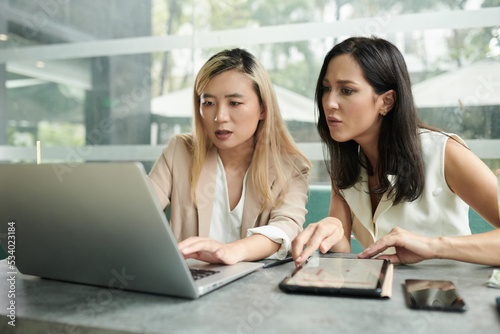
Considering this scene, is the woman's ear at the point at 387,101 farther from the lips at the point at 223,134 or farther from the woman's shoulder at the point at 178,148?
the woman's shoulder at the point at 178,148

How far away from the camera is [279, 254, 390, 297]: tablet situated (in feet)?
2.38

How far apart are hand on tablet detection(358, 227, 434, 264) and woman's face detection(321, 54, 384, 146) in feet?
1.84

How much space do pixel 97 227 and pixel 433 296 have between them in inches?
20.5

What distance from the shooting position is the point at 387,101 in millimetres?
1546

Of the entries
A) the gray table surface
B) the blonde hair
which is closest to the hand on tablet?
the gray table surface

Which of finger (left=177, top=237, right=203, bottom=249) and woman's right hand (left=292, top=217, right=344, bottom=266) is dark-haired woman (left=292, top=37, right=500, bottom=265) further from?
finger (left=177, top=237, right=203, bottom=249)

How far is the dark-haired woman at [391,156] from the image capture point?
1423 mm

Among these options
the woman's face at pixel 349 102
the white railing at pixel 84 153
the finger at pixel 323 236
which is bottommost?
the white railing at pixel 84 153

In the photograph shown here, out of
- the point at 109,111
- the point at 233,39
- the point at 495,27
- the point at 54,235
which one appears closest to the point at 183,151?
the point at 54,235

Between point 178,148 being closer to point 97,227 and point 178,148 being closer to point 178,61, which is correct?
point 97,227

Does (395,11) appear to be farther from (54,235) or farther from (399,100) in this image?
(54,235)

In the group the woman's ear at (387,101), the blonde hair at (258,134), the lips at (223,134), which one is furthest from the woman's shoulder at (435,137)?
the lips at (223,134)

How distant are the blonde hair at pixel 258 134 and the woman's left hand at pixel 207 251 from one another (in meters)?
0.54

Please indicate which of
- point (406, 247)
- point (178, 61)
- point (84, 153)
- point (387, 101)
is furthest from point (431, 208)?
point (84, 153)
